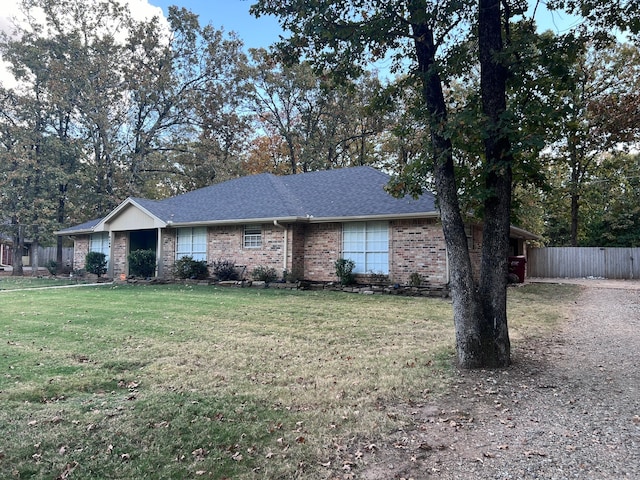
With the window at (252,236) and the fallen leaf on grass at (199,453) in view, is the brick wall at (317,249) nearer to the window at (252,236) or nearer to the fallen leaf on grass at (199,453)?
the window at (252,236)

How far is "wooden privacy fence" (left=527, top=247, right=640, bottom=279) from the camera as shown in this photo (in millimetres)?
23781

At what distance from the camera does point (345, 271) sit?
14.3 metres

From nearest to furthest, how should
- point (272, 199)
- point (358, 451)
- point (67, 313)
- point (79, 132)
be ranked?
point (358, 451)
point (67, 313)
point (272, 199)
point (79, 132)

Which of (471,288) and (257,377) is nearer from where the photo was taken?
(257,377)

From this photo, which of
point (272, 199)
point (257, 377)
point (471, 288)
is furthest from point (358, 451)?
point (272, 199)

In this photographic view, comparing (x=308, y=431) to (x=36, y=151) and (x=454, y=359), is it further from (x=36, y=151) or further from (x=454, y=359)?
(x=36, y=151)

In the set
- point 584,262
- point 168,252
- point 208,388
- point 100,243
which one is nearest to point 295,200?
point 168,252

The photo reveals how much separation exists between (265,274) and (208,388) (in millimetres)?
11051

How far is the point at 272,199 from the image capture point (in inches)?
663

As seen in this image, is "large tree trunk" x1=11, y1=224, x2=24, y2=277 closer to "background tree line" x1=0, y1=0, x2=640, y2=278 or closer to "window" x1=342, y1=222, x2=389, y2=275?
"background tree line" x1=0, y1=0, x2=640, y2=278

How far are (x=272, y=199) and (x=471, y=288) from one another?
12.3 m

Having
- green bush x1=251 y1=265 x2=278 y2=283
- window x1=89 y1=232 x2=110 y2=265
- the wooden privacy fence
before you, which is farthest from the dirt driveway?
the wooden privacy fence

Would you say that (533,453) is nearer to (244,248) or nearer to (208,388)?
(208,388)

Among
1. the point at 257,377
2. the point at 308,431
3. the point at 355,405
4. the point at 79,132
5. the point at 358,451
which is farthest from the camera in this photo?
the point at 79,132
